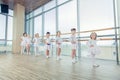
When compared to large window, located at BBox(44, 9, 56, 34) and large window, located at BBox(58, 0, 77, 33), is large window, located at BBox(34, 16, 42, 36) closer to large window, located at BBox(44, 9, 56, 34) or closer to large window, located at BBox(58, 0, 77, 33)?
large window, located at BBox(44, 9, 56, 34)

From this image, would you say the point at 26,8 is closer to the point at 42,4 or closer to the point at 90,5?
the point at 42,4

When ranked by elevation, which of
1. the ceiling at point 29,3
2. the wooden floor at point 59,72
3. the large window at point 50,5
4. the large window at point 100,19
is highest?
the ceiling at point 29,3

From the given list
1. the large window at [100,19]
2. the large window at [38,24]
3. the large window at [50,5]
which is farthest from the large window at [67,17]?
the large window at [38,24]

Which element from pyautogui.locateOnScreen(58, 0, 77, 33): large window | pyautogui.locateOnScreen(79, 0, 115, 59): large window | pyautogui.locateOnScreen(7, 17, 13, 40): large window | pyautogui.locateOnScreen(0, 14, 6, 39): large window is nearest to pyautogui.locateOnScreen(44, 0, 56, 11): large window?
pyautogui.locateOnScreen(58, 0, 77, 33): large window

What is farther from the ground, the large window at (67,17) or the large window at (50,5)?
the large window at (50,5)

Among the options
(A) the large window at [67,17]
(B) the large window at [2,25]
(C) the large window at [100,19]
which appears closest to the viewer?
(C) the large window at [100,19]

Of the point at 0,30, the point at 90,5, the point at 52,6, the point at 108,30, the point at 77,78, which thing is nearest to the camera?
the point at 77,78

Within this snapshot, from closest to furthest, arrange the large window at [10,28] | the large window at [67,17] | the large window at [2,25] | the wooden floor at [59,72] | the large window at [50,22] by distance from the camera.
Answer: the wooden floor at [59,72] < the large window at [67,17] < the large window at [50,22] < the large window at [2,25] < the large window at [10,28]

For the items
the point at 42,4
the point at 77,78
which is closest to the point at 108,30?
the point at 77,78

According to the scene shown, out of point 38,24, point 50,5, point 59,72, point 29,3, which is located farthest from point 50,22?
point 59,72

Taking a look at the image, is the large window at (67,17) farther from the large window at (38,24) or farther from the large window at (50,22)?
the large window at (38,24)

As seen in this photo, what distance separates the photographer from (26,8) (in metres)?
9.43

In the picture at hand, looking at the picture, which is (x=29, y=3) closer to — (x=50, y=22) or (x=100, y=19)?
(x=50, y=22)

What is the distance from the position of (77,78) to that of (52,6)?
6358 mm
